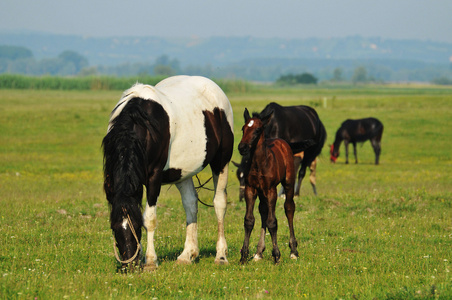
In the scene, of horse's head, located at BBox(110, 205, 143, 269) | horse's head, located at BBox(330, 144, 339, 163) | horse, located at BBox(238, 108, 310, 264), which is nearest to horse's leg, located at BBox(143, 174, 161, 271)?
horse's head, located at BBox(110, 205, 143, 269)

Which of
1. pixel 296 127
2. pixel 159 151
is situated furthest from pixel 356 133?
pixel 159 151

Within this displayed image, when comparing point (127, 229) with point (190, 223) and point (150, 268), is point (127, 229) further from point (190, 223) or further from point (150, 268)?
point (190, 223)

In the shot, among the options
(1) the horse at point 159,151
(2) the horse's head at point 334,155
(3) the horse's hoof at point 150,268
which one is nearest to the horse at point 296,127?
(1) the horse at point 159,151

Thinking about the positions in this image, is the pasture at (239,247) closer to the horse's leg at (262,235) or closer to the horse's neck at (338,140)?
the horse's leg at (262,235)

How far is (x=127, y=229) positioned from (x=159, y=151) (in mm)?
1211

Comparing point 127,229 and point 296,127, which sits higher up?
point 296,127

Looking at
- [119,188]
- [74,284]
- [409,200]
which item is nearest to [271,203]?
[119,188]

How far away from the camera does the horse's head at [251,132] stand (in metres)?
8.93

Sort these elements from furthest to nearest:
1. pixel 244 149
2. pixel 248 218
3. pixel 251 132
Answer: pixel 248 218
pixel 251 132
pixel 244 149

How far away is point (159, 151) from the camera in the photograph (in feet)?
27.1

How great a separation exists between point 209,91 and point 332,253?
331cm

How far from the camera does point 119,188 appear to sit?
7.50 metres

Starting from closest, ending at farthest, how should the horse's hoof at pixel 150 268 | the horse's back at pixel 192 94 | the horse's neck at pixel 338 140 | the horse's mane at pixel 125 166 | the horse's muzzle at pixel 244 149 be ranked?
1. the horse's mane at pixel 125 166
2. the horse's hoof at pixel 150 268
3. the horse's muzzle at pixel 244 149
4. the horse's back at pixel 192 94
5. the horse's neck at pixel 338 140

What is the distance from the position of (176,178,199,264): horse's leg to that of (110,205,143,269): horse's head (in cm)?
160
